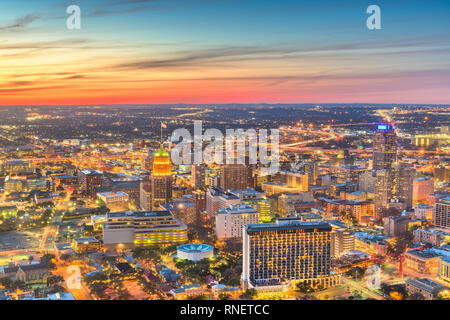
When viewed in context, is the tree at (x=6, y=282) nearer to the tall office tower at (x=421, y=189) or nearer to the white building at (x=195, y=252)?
the white building at (x=195, y=252)

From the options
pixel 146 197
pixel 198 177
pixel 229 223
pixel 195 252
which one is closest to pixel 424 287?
pixel 195 252

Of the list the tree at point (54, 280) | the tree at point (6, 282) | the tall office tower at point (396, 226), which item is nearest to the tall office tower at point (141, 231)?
the tree at point (54, 280)

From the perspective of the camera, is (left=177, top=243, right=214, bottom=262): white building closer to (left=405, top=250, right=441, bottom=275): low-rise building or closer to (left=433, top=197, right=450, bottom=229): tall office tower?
(left=405, top=250, right=441, bottom=275): low-rise building
